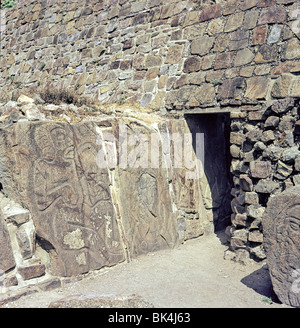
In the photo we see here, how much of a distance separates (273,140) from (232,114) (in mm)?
695

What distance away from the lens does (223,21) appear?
6.36 m

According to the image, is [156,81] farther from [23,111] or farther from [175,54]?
[23,111]

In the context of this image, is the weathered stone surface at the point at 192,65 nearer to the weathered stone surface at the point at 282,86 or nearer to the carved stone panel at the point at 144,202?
the carved stone panel at the point at 144,202

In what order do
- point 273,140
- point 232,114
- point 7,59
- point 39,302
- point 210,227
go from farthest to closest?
point 7,59 < point 210,227 < point 232,114 < point 273,140 < point 39,302

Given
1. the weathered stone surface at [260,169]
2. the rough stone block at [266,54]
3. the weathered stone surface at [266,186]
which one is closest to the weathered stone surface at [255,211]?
the weathered stone surface at [266,186]

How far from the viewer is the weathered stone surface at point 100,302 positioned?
155 inches

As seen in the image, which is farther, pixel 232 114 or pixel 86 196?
pixel 232 114

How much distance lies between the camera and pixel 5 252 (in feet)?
14.0

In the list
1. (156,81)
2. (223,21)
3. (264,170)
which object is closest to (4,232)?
(264,170)

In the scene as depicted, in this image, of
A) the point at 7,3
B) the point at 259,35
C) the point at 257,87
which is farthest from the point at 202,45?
the point at 7,3

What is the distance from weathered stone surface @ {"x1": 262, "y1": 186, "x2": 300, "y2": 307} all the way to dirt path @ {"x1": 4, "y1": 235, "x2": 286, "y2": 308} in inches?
8.8

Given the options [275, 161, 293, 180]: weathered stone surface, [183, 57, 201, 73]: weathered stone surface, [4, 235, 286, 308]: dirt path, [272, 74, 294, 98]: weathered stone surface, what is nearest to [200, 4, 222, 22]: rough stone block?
[183, 57, 201, 73]: weathered stone surface

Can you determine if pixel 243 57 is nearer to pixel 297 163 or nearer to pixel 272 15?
pixel 272 15

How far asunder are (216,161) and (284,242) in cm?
323
